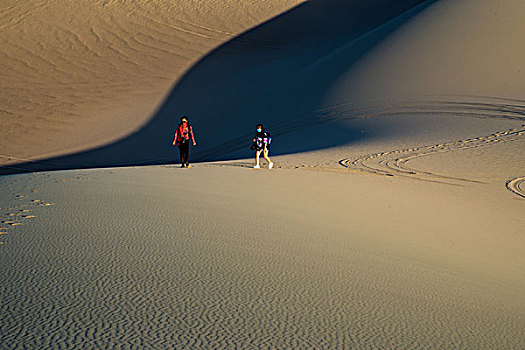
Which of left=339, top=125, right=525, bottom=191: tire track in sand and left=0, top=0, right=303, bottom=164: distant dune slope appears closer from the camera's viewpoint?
left=339, top=125, right=525, bottom=191: tire track in sand

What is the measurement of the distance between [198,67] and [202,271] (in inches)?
926

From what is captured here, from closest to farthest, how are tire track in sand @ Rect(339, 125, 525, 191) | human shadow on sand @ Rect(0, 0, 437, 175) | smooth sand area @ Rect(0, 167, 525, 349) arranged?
smooth sand area @ Rect(0, 167, 525, 349) → tire track in sand @ Rect(339, 125, 525, 191) → human shadow on sand @ Rect(0, 0, 437, 175)

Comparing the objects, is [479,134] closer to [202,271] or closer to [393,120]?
[393,120]

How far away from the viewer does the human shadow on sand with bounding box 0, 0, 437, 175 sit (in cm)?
1734

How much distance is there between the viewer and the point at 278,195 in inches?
263

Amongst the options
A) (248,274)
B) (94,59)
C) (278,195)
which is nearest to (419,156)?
(278,195)

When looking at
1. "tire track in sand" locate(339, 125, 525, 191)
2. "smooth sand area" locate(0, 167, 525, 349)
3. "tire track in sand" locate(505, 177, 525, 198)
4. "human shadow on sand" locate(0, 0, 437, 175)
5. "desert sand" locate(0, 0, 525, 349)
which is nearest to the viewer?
"smooth sand area" locate(0, 167, 525, 349)

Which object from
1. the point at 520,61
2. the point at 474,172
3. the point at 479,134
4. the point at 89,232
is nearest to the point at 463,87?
the point at 520,61

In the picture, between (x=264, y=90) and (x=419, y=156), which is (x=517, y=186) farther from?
(x=264, y=90)

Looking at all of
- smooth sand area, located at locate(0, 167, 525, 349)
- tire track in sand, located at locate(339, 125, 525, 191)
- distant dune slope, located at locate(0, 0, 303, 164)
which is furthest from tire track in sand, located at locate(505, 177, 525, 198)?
distant dune slope, located at locate(0, 0, 303, 164)

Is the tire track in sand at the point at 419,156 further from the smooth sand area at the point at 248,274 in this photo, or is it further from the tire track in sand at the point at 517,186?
the smooth sand area at the point at 248,274

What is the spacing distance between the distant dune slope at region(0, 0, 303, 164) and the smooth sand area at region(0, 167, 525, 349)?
14401 mm

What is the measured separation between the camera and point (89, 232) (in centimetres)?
378

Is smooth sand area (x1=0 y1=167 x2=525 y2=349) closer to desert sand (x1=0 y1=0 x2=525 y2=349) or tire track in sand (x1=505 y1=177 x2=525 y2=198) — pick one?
desert sand (x1=0 y1=0 x2=525 y2=349)
